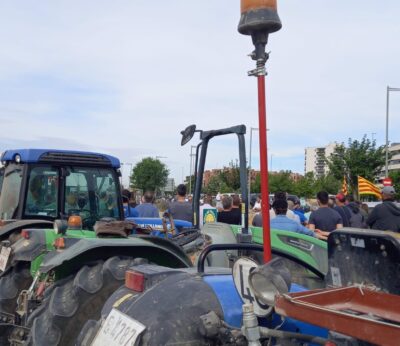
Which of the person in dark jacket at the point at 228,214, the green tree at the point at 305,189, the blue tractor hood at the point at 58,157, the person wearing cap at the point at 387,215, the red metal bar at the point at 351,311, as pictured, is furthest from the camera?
the green tree at the point at 305,189

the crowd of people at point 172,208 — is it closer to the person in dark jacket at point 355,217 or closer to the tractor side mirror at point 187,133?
the person in dark jacket at point 355,217

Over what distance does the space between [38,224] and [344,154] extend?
26.2 m

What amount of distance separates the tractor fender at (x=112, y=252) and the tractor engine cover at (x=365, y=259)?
1957 mm

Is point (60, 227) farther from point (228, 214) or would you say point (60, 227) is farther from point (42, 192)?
point (228, 214)

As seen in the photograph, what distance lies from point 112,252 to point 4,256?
5.59ft

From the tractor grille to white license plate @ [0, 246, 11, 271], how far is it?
1379 millimetres

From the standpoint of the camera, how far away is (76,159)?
6.63 meters

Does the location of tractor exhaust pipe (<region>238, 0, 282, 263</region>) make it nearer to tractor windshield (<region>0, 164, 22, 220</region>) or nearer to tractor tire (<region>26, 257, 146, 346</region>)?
tractor tire (<region>26, 257, 146, 346</region>)

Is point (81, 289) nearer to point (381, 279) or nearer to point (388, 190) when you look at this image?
point (381, 279)

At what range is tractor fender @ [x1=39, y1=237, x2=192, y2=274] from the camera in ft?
12.6

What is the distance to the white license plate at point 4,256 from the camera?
201 inches

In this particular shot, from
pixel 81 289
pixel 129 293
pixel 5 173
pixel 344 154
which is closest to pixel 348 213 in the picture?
pixel 5 173

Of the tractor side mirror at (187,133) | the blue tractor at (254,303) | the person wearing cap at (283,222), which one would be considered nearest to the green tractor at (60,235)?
the tractor side mirror at (187,133)

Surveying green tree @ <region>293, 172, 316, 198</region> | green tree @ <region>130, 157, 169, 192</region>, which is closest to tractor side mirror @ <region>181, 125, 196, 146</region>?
green tree @ <region>293, 172, 316, 198</region>
